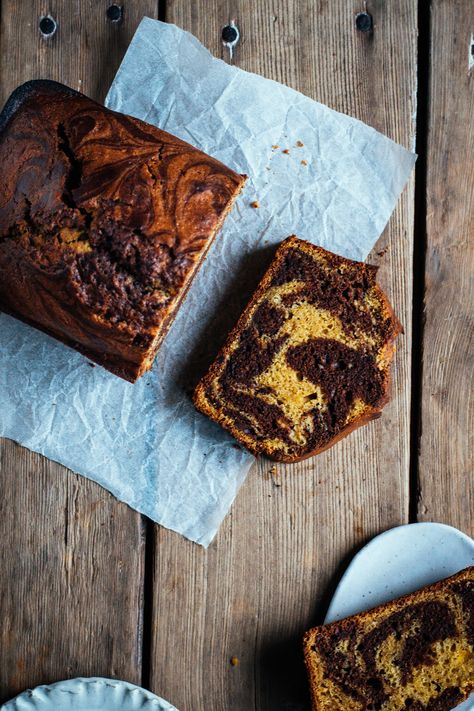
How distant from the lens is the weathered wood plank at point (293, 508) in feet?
7.09

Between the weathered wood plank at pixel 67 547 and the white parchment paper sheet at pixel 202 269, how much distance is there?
3.0 inches

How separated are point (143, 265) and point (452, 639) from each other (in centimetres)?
136

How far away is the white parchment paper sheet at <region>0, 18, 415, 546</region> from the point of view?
2.16 metres

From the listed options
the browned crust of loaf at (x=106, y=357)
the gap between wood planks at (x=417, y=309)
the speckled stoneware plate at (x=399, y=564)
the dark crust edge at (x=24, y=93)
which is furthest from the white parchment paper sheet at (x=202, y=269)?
the speckled stoneware plate at (x=399, y=564)

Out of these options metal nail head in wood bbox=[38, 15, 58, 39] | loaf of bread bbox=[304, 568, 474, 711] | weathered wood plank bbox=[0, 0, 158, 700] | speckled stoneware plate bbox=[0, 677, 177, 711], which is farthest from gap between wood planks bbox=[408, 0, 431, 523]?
metal nail head in wood bbox=[38, 15, 58, 39]

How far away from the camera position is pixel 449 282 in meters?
2.18

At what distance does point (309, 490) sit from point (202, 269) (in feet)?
2.45

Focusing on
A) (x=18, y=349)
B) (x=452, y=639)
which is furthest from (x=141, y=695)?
(x=18, y=349)

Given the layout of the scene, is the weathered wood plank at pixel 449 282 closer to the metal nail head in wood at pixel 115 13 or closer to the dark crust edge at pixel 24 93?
the metal nail head in wood at pixel 115 13

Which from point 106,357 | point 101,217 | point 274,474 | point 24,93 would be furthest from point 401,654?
point 24,93

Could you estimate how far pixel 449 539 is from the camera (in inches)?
83.3

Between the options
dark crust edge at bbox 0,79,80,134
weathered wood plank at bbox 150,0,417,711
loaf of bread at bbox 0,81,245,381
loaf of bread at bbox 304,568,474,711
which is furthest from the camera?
weathered wood plank at bbox 150,0,417,711

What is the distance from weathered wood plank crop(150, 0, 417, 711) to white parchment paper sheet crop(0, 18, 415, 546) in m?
0.07

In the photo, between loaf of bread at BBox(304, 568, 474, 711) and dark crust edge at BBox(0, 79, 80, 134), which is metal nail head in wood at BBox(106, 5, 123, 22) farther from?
loaf of bread at BBox(304, 568, 474, 711)
